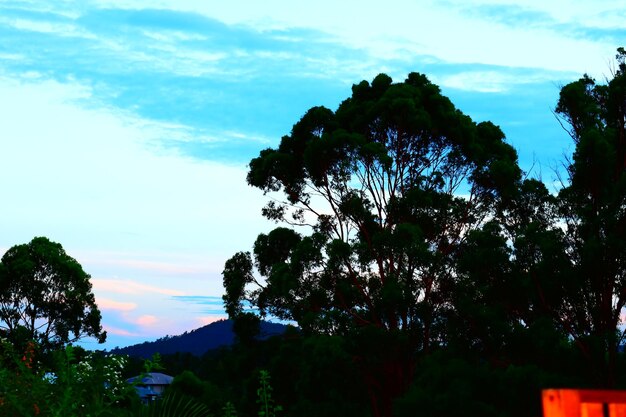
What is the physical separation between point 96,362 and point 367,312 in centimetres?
1911

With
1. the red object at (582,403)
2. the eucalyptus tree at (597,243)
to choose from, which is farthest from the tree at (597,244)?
the red object at (582,403)

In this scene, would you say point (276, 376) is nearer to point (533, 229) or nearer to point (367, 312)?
→ point (367, 312)

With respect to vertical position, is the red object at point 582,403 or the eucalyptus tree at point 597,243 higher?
the eucalyptus tree at point 597,243

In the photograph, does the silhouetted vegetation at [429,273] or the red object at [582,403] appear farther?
the silhouetted vegetation at [429,273]

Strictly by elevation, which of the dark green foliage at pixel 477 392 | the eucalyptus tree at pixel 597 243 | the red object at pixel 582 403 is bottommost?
the red object at pixel 582 403

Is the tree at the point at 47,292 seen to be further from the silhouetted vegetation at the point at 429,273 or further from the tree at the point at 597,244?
the tree at the point at 597,244

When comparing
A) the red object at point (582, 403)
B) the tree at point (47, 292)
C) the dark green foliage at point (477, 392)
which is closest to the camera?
the red object at point (582, 403)

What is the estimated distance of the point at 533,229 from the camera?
21.9 metres

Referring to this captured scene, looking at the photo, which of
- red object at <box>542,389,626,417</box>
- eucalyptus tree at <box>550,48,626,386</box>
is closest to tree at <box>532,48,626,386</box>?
eucalyptus tree at <box>550,48,626,386</box>

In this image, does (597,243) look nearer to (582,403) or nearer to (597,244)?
(597,244)

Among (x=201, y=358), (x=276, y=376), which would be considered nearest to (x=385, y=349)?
(x=276, y=376)

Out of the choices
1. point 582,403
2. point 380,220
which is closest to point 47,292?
point 380,220

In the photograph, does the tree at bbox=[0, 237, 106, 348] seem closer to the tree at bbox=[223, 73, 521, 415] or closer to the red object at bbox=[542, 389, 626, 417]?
the tree at bbox=[223, 73, 521, 415]

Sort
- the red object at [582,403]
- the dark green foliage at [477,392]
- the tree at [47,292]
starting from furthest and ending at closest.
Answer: the tree at [47,292]
the dark green foliage at [477,392]
the red object at [582,403]
